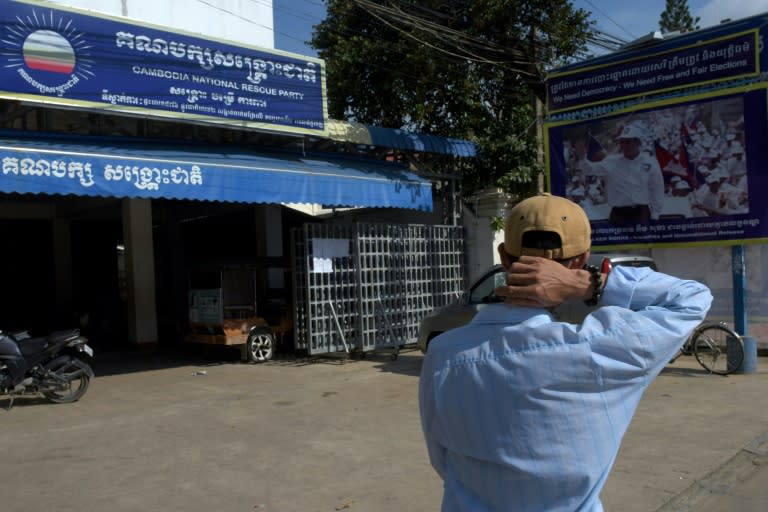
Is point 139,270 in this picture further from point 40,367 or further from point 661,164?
point 661,164

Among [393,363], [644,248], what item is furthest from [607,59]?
[393,363]

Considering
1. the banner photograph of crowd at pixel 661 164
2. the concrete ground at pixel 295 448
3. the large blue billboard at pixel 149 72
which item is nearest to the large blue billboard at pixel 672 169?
the banner photograph of crowd at pixel 661 164

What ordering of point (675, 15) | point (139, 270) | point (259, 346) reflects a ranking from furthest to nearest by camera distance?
1. point (675, 15)
2. point (139, 270)
3. point (259, 346)

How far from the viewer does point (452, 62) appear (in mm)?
14508

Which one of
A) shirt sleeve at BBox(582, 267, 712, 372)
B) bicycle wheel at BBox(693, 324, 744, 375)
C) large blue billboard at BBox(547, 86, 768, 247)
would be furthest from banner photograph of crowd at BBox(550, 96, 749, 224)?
shirt sleeve at BBox(582, 267, 712, 372)

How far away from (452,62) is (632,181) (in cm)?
542

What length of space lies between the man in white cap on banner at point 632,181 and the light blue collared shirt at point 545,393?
377 inches

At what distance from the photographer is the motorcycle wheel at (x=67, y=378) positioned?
319 inches

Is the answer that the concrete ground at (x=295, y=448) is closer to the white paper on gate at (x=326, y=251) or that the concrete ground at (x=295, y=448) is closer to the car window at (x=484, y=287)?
the car window at (x=484, y=287)

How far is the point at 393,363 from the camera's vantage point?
10789mm

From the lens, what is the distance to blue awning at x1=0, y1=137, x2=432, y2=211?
25.3 feet

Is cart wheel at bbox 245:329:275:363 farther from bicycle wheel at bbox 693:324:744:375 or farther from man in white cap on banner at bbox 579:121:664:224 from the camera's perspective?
bicycle wheel at bbox 693:324:744:375

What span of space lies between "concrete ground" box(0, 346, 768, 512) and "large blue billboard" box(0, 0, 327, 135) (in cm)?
373

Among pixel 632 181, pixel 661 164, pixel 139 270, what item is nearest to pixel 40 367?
pixel 139 270
